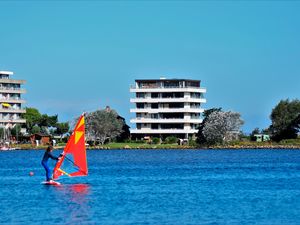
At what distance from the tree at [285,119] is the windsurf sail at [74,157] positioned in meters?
108

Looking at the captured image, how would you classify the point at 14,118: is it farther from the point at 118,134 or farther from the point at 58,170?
the point at 58,170

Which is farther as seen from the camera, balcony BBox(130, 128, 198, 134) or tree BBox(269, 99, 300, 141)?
balcony BBox(130, 128, 198, 134)

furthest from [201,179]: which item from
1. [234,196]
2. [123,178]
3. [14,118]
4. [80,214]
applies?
[14,118]

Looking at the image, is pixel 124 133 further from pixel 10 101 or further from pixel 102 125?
pixel 10 101

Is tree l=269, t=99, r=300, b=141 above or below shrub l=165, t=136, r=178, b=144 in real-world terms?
above

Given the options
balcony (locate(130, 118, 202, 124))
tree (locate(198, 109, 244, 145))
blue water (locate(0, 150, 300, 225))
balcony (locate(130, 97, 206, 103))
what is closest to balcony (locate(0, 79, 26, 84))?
balcony (locate(130, 97, 206, 103))

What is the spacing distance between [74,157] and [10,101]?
137663 mm

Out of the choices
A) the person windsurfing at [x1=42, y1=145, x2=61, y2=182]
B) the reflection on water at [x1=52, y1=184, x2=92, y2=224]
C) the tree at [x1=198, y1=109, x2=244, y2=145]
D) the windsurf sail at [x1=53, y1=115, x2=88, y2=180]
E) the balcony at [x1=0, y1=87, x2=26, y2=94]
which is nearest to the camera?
the reflection on water at [x1=52, y1=184, x2=92, y2=224]

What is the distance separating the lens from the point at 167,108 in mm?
187875

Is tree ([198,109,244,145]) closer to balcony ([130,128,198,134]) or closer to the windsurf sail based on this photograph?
balcony ([130,128,198,134])

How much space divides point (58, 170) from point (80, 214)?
18.2 m

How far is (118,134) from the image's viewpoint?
176875 millimetres

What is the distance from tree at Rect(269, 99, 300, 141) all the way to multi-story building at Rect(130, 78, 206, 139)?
25052mm

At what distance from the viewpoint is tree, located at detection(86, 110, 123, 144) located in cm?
16650
